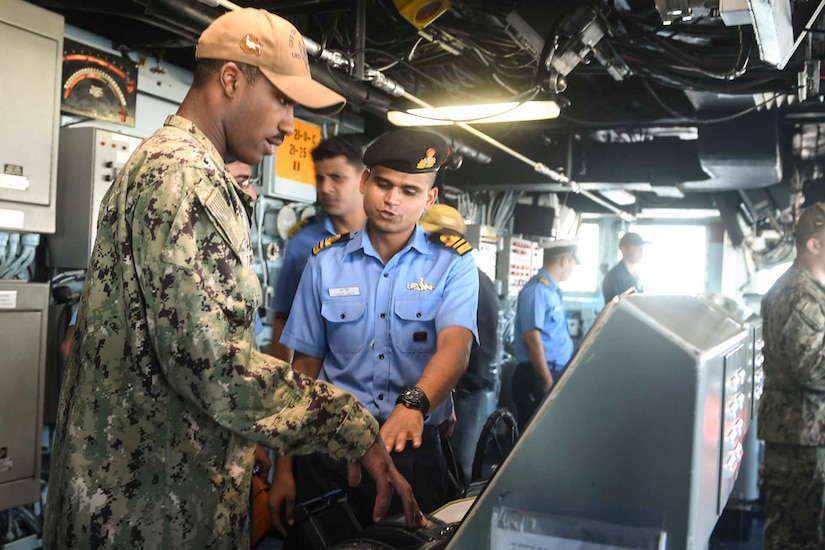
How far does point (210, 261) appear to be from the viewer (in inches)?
48.8

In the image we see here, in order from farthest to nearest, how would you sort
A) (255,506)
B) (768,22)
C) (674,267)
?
(674,267) → (768,22) → (255,506)

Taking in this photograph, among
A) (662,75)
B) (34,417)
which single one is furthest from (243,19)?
(662,75)

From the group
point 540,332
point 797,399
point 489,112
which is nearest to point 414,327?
point 797,399

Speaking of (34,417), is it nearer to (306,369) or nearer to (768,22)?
(306,369)

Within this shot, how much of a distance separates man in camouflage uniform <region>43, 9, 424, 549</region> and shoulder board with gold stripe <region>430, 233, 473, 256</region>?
2.94 feet

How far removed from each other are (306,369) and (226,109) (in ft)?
2.98

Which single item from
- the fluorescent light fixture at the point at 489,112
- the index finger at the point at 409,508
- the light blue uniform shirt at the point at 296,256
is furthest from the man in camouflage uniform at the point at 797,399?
the index finger at the point at 409,508

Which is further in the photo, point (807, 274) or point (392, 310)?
point (807, 274)

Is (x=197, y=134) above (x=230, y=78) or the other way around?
the other way around

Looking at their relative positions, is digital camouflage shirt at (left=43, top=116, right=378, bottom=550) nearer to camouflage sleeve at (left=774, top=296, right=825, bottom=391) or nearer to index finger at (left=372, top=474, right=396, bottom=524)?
index finger at (left=372, top=474, right=396, bottom=524)

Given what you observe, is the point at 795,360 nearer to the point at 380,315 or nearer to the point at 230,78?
the point at 380,315

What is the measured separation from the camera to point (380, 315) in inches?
82.0

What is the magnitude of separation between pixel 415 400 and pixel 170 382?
0.65 metres

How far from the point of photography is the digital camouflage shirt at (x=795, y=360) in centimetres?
324
